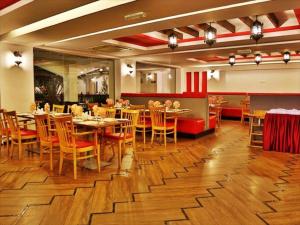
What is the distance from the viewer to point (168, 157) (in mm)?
4973

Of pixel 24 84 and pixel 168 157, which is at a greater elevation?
pixel 24 84

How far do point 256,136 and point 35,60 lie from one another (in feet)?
19.3

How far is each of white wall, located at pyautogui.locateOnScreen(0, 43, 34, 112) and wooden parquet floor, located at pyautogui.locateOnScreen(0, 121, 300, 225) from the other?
1.89 metres

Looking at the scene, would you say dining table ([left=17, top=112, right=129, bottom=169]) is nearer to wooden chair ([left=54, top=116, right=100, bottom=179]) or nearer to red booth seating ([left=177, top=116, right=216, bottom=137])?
wooden chair ([left=54, top=116, right=100, bottom=179])

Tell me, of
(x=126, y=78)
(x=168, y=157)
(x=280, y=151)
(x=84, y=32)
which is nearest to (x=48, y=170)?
(x=168, y=157)

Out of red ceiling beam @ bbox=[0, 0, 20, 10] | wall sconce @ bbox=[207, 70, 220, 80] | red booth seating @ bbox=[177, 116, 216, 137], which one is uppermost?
red ceiling beam @ bbox=[0, 0, 20, 10]

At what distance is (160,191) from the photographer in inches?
131

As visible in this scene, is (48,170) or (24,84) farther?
(24,84)

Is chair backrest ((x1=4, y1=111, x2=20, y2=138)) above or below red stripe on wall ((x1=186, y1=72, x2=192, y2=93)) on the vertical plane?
below

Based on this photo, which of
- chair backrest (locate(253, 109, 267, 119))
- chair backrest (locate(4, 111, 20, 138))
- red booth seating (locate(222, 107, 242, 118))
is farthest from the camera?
red booth seating (locate(222, 107, 242, 118))

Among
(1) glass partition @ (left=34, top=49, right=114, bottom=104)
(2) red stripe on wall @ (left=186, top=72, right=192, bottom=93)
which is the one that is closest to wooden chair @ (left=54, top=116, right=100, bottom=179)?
(1) glass partition @ (left=34, top=49, right=114, bottom=104)

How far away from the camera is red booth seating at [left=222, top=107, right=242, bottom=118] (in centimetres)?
1029

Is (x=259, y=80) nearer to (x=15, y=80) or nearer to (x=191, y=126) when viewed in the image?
(x=191, y=126)

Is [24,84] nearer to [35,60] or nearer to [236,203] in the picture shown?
[35,60]
